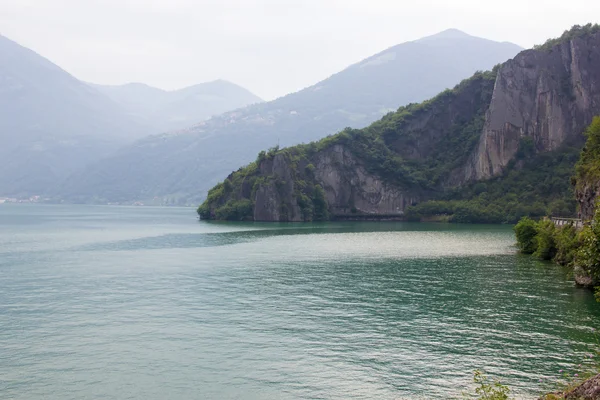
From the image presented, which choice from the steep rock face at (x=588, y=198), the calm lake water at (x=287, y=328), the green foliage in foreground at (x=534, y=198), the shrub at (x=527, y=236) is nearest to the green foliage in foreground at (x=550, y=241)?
the shrub at (x=527, y=236)

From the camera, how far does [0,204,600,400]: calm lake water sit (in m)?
28.4

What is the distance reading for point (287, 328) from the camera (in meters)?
38.7

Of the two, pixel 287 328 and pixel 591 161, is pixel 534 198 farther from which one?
pixel 287 328

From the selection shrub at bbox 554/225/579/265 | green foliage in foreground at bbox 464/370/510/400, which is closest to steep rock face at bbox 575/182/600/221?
shrub at bbox 554/225/579/265

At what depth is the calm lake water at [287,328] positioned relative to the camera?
2841 cm

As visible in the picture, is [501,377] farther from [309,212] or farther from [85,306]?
[309,212]

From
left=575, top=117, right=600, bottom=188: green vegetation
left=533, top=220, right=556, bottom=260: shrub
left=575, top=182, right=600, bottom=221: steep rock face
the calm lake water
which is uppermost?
left=575, top=117, right=600, bottom=188: green vegetation

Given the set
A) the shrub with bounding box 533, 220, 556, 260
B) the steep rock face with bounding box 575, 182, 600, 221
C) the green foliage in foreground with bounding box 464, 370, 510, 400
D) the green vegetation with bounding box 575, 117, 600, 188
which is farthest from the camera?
the shrub with bounding box 533, 220, 556, 260

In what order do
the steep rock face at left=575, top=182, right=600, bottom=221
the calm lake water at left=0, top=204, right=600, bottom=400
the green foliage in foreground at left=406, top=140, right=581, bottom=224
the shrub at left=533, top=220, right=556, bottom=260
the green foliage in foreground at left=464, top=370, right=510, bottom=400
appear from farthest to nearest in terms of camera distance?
1. the green foliage in foreground at left=406, top=140, right=581, bottom=224
2. the shrub at left=533, top=220, right=556, bottom=260
3. the steep rock face at left=575, top=182, right=600, bottom=221
4. the calm lake water at left=0, top=204, right=600, bottom=400
5. the green foliage in foreground at left=464, top=370, right=510, bottom=400

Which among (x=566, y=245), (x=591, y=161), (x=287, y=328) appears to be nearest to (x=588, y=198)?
(x=566, y=245)

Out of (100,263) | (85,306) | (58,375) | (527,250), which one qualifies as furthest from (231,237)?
(58,375)

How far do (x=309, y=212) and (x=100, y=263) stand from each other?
412ft

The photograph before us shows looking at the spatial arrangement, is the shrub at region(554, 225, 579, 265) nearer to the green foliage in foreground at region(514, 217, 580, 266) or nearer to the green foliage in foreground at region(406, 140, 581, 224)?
the green foliage in foreground at region(514, 217, 580, 266)

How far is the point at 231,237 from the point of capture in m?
121
